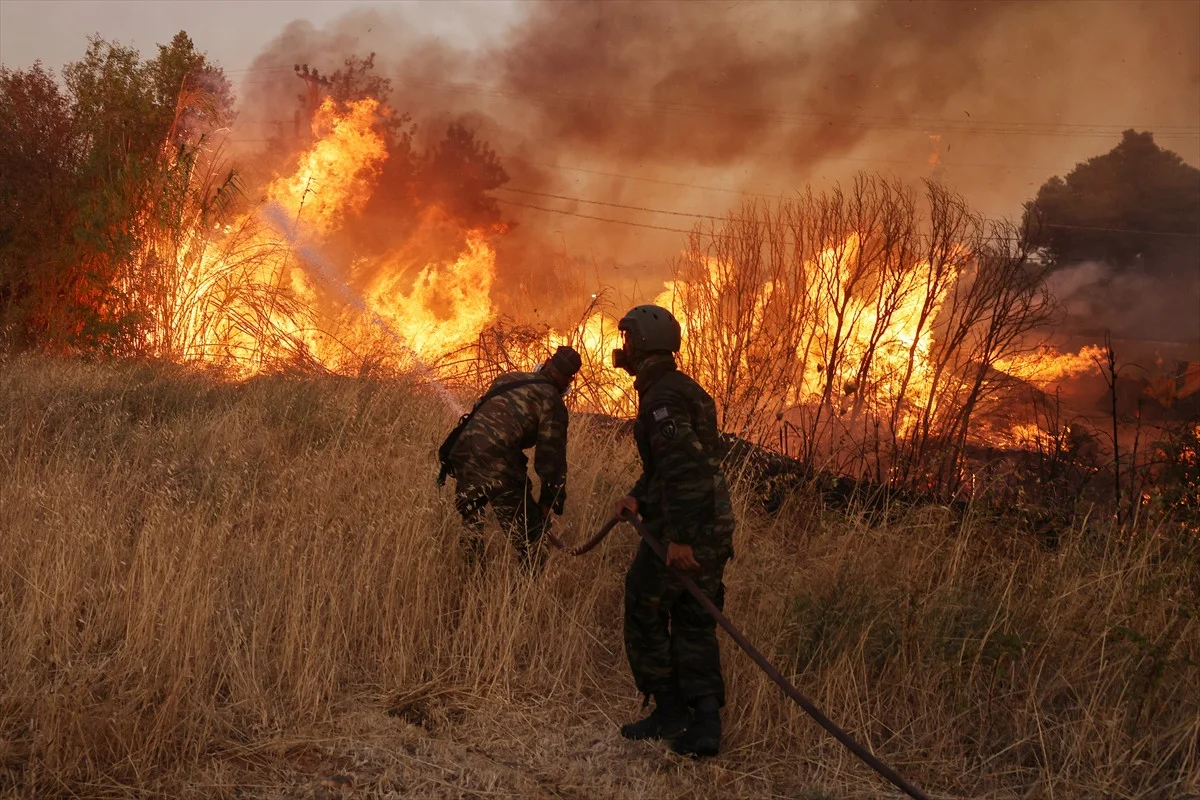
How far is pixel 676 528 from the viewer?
3.63 m

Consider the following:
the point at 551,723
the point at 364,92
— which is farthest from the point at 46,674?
the point at 364,92

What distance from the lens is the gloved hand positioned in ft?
16.5

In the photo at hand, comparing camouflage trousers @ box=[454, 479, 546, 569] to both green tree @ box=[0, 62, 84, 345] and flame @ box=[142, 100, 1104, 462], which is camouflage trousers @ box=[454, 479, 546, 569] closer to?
flame @ box=[142, 100, 1104, 462]

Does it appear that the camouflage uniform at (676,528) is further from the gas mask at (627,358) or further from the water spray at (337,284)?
the water spray at (337,284)

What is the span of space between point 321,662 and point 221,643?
45cm

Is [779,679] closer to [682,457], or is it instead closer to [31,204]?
[682,457]

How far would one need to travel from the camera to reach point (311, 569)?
4613mm

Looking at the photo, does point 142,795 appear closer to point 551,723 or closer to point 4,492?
point 551,723

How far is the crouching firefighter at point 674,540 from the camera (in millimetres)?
3631

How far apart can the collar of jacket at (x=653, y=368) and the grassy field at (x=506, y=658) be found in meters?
1.34

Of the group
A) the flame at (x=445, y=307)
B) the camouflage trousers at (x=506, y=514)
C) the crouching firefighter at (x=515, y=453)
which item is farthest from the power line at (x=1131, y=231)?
the camouflage trousers at (x=506, y=514)

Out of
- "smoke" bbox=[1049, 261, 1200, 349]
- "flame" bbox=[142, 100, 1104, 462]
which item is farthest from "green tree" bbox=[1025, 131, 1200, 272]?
"flame" bbox=[142, 100, 1104, 462]

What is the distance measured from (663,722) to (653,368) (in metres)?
1.47

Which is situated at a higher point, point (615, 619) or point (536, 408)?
point (536, 408)
